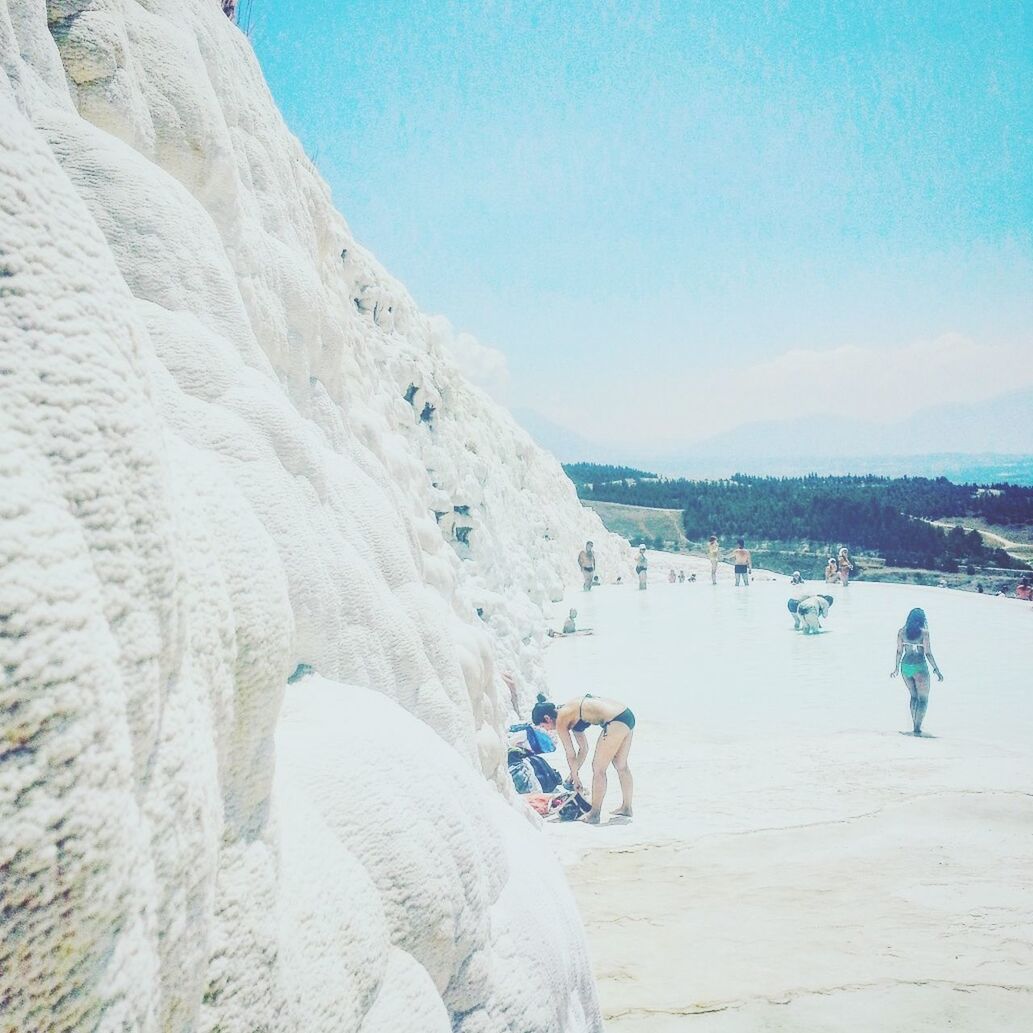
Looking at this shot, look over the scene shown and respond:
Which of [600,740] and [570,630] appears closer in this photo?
[600,740]

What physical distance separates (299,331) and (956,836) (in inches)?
194

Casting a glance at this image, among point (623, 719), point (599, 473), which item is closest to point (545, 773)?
point (623, 719)

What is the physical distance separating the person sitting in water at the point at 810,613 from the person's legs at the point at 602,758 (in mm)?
7189

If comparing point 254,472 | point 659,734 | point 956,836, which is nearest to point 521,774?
point 659,734

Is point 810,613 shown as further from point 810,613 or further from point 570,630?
point 570,630

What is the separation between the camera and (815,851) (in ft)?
15.5

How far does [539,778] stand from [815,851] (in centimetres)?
216

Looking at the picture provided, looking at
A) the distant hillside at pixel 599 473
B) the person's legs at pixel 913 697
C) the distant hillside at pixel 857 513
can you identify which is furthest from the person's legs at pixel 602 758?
the distant hillside at pixel 599 473

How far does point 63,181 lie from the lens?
88cm

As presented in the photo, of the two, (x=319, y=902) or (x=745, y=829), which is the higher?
(x=319, y=902)

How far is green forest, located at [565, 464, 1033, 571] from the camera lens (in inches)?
1022

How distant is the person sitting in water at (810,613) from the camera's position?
1173 cm

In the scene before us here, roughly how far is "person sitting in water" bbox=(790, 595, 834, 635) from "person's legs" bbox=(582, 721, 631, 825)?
7189mm

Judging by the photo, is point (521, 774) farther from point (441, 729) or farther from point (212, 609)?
point (212, 609)
